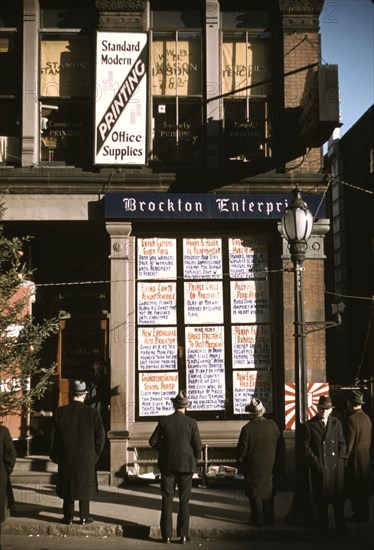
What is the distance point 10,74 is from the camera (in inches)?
597

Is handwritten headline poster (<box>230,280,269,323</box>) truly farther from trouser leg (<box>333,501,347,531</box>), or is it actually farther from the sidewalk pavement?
trouser leg (<box>333,501,347,531</box>)

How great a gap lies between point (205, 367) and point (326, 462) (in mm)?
4711

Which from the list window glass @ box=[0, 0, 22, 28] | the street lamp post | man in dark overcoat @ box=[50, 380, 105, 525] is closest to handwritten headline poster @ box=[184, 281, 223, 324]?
the street lamp post

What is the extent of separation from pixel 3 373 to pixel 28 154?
5.01m

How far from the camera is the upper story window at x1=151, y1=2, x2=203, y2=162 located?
15031 mm

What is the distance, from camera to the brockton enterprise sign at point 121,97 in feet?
47.9

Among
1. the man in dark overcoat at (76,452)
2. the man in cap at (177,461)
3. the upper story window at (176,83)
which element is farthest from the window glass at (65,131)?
the man in cap at (177,461)

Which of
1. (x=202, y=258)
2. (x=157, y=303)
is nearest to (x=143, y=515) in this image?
(x=157, y=303)

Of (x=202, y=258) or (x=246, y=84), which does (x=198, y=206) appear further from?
(x=246, y=84)

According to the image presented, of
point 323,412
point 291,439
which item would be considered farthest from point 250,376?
point 323,412

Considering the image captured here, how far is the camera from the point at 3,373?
11422 millimetres

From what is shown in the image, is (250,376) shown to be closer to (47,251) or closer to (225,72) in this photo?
(47,251)

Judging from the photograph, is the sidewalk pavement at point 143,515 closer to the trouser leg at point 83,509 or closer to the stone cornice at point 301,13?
the trouser leg at point 83,509

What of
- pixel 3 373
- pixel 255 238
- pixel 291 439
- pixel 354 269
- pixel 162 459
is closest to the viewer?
pixel 162 459
